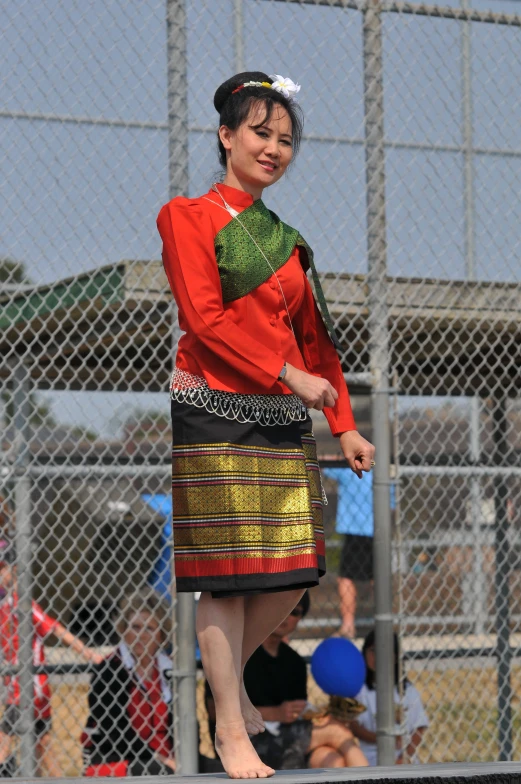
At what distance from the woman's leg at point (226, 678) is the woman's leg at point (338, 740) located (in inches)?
115

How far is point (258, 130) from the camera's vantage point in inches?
126

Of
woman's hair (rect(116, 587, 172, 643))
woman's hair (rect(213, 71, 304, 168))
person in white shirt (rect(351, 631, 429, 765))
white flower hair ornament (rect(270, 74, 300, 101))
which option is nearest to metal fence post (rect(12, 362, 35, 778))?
woman's hair (rect(116, 587, 172, 643))

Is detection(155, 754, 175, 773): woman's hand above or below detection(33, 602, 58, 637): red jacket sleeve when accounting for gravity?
below

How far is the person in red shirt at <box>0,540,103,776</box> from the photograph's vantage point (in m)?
5.41

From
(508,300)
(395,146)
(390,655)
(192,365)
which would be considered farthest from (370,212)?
(192,365)

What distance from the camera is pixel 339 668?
5785 mm

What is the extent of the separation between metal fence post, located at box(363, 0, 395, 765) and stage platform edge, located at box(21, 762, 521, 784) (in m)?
1.79

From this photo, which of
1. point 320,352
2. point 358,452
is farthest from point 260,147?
point 358,452

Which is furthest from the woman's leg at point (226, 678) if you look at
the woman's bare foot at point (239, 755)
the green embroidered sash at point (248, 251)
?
the green embroidered sash at point (248, 251)

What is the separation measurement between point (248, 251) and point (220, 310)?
0.21m

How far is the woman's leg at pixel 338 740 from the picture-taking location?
5863 mm

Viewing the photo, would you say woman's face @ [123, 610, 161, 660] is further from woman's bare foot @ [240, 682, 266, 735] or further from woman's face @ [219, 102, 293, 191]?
woman's face @ [219, 102, 293, 191]

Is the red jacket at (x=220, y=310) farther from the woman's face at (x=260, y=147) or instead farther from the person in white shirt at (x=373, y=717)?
the person in white shirt at (x=373, y=717)

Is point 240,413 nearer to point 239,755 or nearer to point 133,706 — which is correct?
point 239,755
